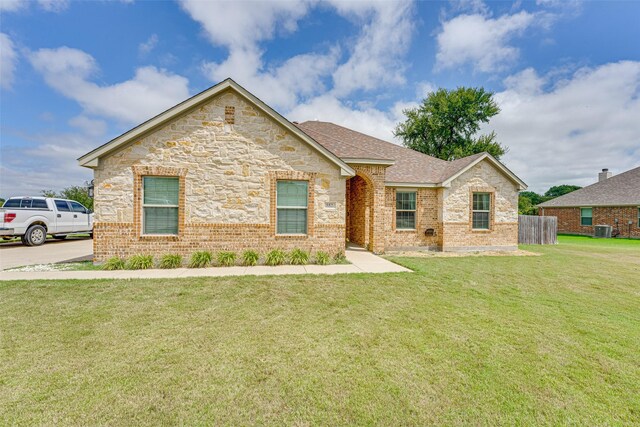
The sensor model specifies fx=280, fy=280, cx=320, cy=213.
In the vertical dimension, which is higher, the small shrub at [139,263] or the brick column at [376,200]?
→ the brick column at [376,200]

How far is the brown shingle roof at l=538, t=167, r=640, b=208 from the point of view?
74.1ft

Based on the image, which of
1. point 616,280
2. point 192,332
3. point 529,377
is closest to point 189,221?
point 192,332

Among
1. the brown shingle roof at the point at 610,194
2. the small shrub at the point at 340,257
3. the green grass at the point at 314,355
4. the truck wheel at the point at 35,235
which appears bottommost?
the green grass at the point at 314,355

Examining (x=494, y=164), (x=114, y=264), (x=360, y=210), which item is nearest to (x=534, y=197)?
(x=494, y=164)

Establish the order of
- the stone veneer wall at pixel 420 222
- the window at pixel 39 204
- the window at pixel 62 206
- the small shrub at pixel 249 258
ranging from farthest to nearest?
1. the window at pixel 62 206
2. the window at pixel 39 204
3. the stone veneer wall at pixel 420 222
4. the small shrub at pixel 249 258

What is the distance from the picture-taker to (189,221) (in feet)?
29.0

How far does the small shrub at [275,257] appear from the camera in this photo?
8.97 metres

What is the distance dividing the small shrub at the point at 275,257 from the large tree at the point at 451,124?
97.7 feet

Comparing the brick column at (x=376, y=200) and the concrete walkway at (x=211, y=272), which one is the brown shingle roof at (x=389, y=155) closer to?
the brick column at (x=376, y=200)

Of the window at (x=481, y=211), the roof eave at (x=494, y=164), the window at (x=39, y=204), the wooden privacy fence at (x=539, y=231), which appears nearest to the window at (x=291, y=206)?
the roof eave at (x=494, y=164)

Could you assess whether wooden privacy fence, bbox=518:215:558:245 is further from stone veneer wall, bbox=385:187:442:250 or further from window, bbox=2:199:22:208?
window, bbox=2:199:22:208

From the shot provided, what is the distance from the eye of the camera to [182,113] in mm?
8805

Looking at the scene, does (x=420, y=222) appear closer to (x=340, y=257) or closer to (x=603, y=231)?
(x=340, y=257)

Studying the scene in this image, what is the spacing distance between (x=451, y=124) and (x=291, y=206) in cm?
3190
